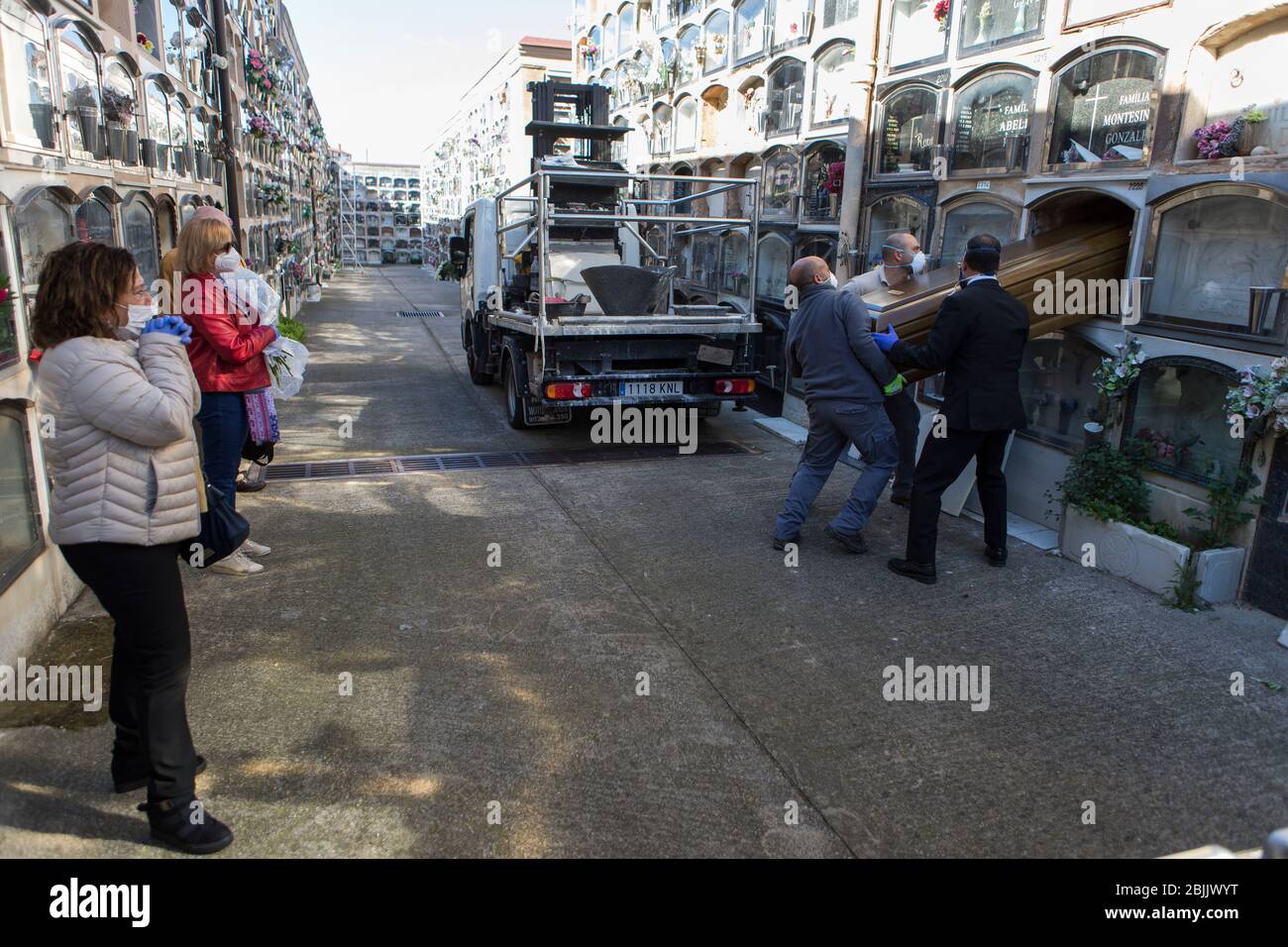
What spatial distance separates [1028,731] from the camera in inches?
121

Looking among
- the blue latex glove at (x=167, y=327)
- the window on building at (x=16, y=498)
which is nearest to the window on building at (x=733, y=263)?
the window on building at (x=16, y=498)

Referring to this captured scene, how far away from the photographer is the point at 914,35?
22.3 ft

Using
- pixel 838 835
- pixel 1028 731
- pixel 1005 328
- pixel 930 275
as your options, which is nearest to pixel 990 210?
pixel 930 275

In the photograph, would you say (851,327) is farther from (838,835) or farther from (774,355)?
(774,355)

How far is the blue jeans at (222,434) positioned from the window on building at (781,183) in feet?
20.4

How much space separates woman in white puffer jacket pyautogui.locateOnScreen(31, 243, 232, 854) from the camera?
7.10 ft

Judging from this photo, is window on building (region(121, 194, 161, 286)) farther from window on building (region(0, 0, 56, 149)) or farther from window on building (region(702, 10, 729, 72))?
window on building (region(702, 10, 729, 72))

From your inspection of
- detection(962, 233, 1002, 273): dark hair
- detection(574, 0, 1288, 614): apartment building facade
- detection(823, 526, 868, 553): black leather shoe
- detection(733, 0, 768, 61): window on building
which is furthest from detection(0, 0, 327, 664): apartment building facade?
detection(733, 0, 768, 61): window on building

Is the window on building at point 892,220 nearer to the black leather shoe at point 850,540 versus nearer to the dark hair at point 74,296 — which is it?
the black leather shoe at point 850,540

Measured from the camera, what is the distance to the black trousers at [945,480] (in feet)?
14.4

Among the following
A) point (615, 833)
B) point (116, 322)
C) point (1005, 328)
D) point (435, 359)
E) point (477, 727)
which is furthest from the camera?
point (435, 359)

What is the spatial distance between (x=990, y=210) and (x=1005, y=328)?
6.52 feet

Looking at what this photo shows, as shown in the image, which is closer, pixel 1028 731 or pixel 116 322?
pixel 116 322

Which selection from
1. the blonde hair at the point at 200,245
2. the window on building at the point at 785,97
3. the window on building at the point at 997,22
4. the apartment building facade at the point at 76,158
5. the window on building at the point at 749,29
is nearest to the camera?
the apartment building facade at the point at 76,158
